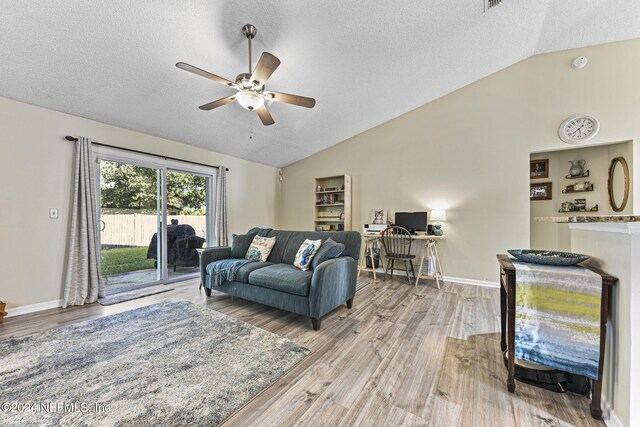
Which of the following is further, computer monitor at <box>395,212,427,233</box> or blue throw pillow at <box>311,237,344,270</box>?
computer monitor at <box>395,212,427,233</box>

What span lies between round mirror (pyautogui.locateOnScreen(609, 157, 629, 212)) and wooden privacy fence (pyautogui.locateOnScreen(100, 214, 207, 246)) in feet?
21.0

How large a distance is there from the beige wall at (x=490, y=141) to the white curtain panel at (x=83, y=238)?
4240 mm

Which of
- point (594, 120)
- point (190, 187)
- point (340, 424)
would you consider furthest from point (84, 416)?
point (594, 120)

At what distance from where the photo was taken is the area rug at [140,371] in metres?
1.29

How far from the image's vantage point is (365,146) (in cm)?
485

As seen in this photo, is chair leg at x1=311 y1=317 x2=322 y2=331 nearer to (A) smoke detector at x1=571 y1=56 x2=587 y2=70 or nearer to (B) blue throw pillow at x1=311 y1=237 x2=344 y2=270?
(B) blue throw pillow at x1=311 y1=237 x2=344 y2=270

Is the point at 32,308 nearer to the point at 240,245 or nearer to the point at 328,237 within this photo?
the point at 240,245

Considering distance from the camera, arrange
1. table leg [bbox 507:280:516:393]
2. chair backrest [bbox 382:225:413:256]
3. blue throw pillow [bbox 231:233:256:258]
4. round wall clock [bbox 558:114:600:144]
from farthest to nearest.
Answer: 1. chair backrest [bbox 382:225:413:256]
2. blue throw pillow [bbox 231:233:256:258]
3. round wall clock [bbox 558:114:600:144]
4. table leg [bbox 507:280:516:393]

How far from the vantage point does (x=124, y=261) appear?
3531 millimetres

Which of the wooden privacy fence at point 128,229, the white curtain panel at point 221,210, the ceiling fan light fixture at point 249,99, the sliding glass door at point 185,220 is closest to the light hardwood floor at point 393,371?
the wooden privacy fence at point 128,229

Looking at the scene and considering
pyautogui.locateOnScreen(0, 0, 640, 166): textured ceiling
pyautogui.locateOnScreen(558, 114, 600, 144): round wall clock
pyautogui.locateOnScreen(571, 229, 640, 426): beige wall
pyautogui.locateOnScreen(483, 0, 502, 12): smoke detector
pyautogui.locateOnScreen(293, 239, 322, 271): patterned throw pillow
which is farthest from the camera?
pyautogui.locateOnScreen(558, 114, 600, 144): round wall clock

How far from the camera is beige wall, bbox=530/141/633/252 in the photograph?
3311 mm

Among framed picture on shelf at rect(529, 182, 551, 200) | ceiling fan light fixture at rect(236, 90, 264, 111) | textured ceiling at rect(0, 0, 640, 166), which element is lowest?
framed picture on shelf at rect(529, 182, 551, 200)

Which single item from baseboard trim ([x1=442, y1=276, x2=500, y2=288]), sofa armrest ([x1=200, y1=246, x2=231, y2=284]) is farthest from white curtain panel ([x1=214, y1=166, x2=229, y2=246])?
baseboard trim ([x1=442, y1=276, x2=500, y2=288])
